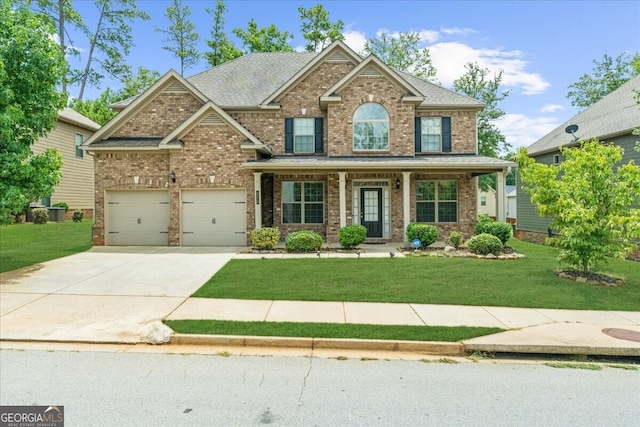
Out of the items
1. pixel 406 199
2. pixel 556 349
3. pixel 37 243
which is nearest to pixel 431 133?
pixel 406 199

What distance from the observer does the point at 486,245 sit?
1265 centimetres

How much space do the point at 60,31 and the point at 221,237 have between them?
1194 inches

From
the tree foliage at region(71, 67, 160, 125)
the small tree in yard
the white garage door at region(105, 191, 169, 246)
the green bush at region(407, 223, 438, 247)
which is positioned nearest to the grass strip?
the small tree in yard

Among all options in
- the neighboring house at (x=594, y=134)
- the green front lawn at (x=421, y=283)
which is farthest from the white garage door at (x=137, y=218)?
the neighboring house at (x=594, y=134)

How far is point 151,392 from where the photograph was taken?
400cm

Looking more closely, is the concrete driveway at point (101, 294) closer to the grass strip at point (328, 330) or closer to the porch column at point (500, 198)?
the grass strip at point (328, 330)

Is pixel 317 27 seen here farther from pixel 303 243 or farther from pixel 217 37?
pixel 303 243

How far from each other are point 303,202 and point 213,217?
3.90 meters

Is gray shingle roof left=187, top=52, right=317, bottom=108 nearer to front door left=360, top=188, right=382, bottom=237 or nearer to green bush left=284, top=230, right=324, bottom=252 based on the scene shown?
front door left=360, top=188, right=382, bottom=237

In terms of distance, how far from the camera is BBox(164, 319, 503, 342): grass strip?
18.4 ft

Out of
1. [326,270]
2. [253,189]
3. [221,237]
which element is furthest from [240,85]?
[326,270]

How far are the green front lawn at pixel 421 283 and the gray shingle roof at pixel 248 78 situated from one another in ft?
30.8

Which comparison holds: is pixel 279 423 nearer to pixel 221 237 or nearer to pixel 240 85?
pixel 221 237

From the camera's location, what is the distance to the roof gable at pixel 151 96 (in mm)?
15852
